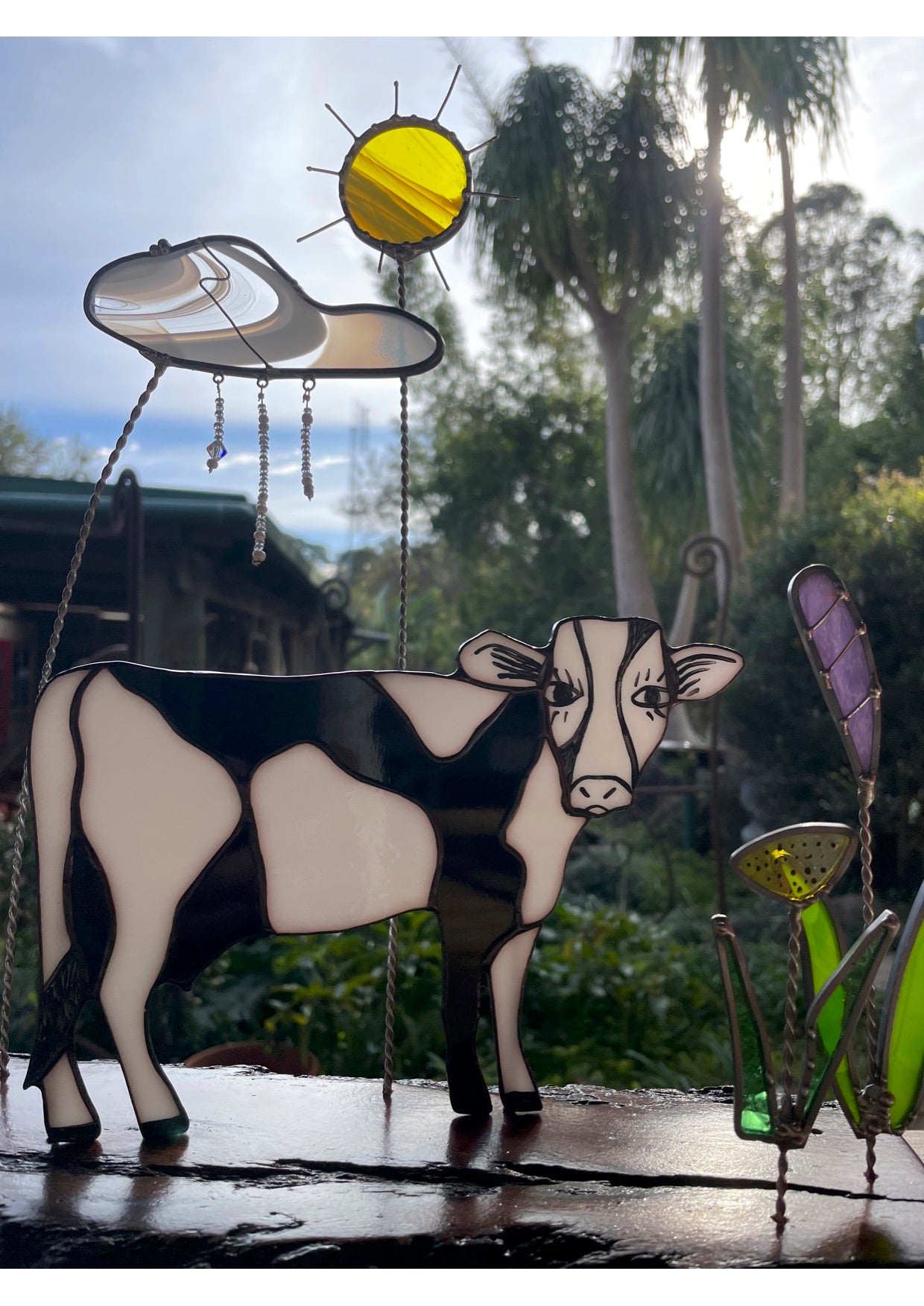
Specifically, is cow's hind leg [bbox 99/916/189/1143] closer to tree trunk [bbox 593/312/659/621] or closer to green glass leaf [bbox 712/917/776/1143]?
green glass leaf [bbox 712/917/776/1143]

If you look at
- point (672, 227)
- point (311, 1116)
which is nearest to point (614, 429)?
point (672, 227)

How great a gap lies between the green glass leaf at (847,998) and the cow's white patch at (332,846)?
546 millimetres

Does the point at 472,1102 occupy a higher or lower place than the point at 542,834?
lower

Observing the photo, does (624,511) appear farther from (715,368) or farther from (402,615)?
(402,615)

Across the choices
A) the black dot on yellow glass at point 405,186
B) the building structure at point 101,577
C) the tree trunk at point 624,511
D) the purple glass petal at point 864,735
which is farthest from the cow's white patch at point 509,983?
the tree trunk at point 624,511

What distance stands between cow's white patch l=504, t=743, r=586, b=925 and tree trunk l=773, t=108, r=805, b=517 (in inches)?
223

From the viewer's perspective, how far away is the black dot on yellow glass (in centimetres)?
157

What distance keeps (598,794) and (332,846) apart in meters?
0.39

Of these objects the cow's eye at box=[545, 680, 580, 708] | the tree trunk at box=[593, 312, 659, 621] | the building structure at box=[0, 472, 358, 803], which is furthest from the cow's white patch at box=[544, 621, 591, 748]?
the tree trunk at box=[593, 312, 659, 621]

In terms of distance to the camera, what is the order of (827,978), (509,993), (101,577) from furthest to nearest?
(101,577), (509,993), (827,978)

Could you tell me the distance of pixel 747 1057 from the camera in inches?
45.0

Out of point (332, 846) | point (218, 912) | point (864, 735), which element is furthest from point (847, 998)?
point (218, 912)

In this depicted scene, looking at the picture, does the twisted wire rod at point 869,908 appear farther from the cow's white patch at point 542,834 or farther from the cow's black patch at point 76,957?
the cow's black patch at point 76,957

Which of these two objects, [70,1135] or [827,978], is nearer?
[827,978]
